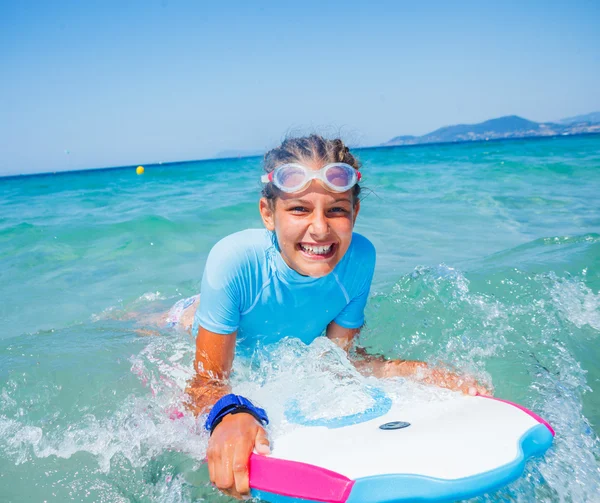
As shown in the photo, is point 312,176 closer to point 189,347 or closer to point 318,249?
point 318,249

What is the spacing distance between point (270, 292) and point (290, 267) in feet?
0.61

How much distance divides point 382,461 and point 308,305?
1.20 metres

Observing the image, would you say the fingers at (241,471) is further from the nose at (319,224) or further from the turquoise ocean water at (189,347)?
the nose at (319,224)

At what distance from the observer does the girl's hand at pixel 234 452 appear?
5.72 ft

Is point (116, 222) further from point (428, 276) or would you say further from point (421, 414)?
point (421, 414)

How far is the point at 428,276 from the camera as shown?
15.7 feet

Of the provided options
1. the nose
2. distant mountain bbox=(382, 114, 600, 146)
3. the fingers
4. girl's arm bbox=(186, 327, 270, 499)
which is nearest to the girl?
the nose

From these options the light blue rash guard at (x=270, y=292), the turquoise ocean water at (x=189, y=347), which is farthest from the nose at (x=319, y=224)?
the turquoise ocean water at (x=189, y=347)

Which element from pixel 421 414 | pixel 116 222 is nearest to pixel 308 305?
pixel 421 414

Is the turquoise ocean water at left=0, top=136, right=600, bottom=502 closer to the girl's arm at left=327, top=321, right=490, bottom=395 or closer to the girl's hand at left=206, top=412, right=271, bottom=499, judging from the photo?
the girl's arm at left=327, top=321, right=490, bottom=395

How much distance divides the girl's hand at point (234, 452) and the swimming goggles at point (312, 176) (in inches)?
43.7

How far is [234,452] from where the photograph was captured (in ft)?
5.81

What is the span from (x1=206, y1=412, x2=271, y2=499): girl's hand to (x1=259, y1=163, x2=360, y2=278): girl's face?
86cm

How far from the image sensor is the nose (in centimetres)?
231
